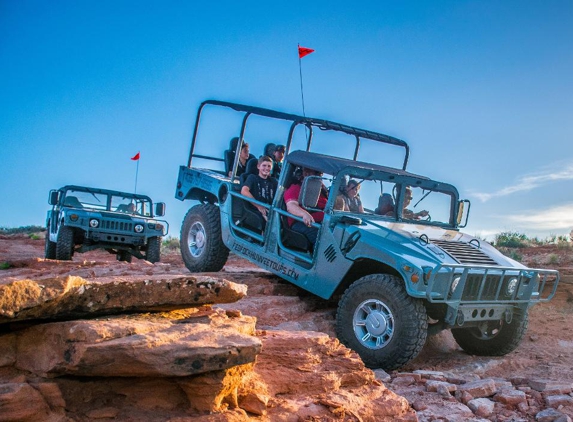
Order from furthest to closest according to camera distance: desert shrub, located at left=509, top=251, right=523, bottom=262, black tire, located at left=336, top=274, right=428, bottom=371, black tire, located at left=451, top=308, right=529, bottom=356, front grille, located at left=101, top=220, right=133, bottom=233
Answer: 1. desert shrub, located at left=509, top=251, right=523, bottom=262
2. front grille, located at left=101, top=220, right=133, bottom=233
3. black tire, located at left=451, top=308, right=529, bottom=356
4. black tire, located at left=336, top=274, right=428, bottom=371

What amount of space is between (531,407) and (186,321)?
322cm

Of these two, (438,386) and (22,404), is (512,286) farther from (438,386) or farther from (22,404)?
(22,404)

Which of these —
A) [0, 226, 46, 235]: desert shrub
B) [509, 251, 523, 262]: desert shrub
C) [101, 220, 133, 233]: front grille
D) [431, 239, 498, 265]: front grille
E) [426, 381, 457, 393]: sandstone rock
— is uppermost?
[431, 239, 498, 265]: front grille

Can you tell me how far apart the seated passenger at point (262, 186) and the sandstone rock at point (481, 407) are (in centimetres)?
399

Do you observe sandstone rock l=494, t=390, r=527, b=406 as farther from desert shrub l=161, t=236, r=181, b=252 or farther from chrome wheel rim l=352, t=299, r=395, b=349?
desert shrub l=161, t=236, r=181, b=252

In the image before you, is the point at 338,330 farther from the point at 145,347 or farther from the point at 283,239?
the point at 145,347

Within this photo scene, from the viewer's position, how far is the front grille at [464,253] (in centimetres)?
630

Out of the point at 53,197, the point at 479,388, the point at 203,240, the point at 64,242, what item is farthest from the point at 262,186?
the point at 53,197

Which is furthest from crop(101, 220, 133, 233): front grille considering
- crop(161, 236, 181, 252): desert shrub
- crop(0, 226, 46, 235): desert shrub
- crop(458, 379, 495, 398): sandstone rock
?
crop(0, 226, 46, 235): desert shrub

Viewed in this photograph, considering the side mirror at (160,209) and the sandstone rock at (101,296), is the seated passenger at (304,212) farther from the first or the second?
the side mirror at (160,209)

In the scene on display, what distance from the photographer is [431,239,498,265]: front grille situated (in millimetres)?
6302

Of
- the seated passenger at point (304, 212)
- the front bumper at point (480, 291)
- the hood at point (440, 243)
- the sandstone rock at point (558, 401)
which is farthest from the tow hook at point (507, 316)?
the seated passenger at point (304, 212)

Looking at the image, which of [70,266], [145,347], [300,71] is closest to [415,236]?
[300,71]

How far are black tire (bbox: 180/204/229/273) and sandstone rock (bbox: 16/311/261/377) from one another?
5.51 metres
